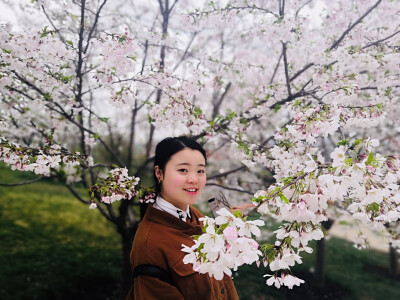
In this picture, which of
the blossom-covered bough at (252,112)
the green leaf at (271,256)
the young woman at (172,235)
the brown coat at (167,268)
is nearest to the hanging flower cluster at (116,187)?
the blossom-covered bough at (252,112)

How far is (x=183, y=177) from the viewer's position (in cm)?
211

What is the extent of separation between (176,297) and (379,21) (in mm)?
6144

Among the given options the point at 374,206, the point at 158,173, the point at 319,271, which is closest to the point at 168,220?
the point at 158,173

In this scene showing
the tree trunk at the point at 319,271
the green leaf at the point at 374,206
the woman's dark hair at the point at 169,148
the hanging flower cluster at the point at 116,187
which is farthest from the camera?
the tree trunk at the point at 319,271

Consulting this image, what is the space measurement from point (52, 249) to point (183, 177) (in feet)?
21.7

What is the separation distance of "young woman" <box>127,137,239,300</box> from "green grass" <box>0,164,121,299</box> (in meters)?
4.55

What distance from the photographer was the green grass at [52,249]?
18.5 ft

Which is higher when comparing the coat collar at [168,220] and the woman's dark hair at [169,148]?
the woman's dark hair at [169,148]

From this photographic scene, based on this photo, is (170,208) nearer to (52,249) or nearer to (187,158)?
(187,158)

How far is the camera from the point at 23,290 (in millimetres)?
5309

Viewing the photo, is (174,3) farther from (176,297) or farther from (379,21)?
(176,297)

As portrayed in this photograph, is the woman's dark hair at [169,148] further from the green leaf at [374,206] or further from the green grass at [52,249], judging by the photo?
the green grass at [52,249]

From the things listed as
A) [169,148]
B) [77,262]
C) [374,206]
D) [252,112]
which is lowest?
[77,262]

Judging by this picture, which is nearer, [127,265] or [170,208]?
[170,208]
